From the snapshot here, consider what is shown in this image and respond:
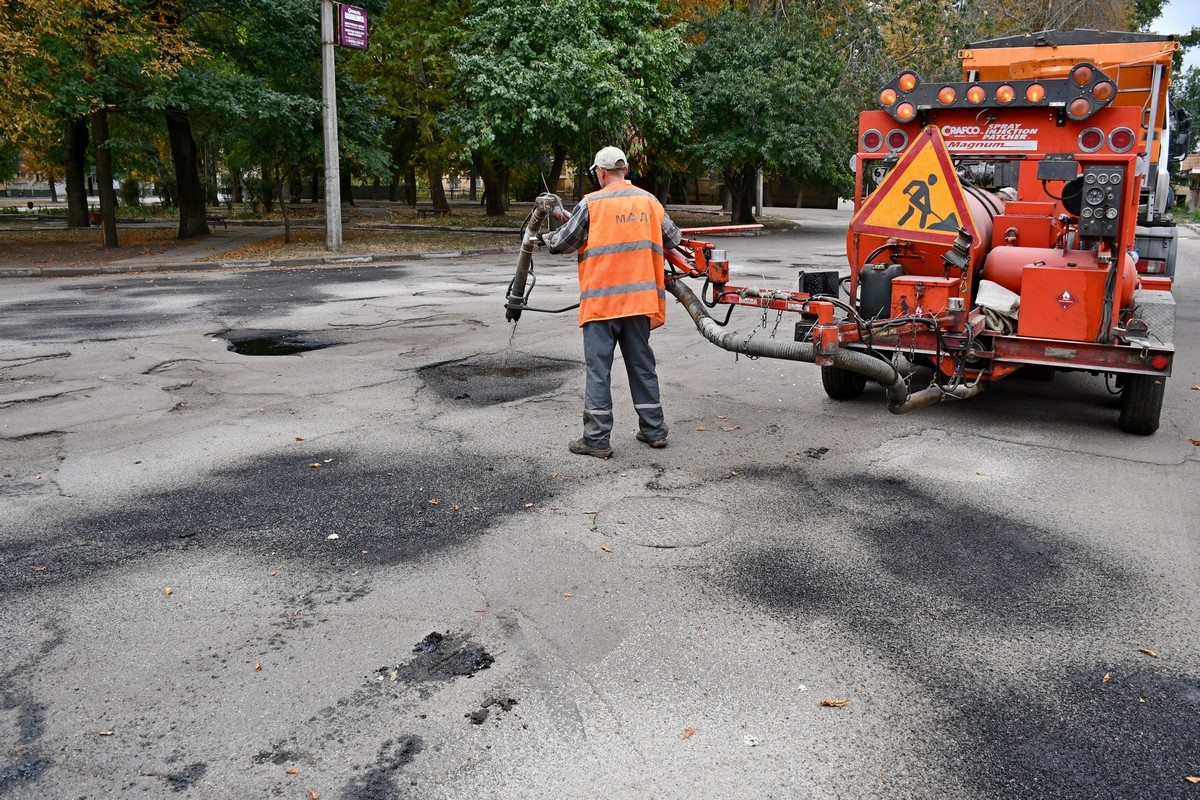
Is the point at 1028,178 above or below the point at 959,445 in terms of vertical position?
above

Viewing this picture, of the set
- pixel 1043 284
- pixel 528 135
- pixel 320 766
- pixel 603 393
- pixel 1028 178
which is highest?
pixel 528 135

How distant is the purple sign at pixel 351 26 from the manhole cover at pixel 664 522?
56.1 ft

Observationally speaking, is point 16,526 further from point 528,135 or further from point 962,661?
point 528,135

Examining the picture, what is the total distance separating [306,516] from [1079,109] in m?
6.22

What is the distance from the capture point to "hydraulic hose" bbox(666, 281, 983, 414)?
18.7ft

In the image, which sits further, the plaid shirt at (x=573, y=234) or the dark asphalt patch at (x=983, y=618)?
the plaid shirt at (x=573, y=234)

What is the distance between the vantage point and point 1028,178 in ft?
24.0

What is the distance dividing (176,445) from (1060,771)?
5563 millimetres

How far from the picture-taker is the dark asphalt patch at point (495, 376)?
7977mm

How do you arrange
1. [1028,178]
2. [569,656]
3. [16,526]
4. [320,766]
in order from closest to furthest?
[320,766] → [569,656] → [16,526] → [1028,178]

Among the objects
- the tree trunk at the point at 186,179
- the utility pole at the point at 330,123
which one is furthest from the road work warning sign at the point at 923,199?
the tree trunk at the point at 186,179

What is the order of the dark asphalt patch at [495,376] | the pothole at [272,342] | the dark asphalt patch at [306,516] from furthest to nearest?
the pothole at [272,342], the dark asphalt patch at [495,376], the dark asphalt patch at [306,516]

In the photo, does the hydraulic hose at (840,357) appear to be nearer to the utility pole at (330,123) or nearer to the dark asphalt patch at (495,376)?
the dark asphalt patch at (495,376)

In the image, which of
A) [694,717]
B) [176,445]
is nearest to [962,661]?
[694,717]
